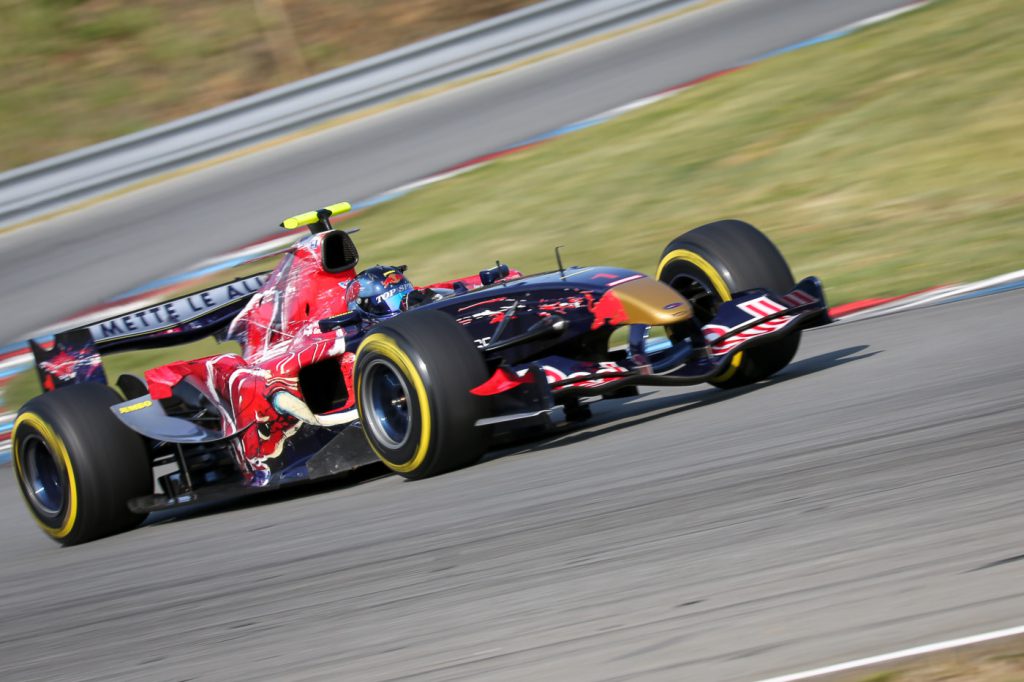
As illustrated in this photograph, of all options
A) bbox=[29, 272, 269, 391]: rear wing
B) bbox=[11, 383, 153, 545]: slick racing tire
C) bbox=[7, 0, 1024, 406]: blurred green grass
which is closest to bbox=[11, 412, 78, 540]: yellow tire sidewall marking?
bbox=[11, 383, 153, 545]: slick racing tire

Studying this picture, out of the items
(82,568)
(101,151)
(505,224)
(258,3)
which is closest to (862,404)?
(82,568)

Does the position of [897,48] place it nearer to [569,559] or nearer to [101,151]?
[101,151]

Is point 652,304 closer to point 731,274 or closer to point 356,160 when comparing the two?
point 731,274

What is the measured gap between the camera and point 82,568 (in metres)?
6.39

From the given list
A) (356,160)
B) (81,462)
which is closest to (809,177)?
(356,160)

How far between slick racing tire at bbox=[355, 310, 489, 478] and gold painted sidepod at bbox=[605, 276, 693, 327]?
31.4 inches

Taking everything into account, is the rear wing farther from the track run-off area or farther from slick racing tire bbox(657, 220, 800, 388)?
slick racing tire bbox(657, 220, 800, 388)

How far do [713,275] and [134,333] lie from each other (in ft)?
11.1

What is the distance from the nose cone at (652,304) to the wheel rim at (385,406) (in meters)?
1.12

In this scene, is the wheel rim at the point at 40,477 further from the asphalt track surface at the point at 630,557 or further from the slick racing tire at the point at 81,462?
the asphalt track surface at the point at 630,557

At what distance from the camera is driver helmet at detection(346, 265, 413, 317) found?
271 inches

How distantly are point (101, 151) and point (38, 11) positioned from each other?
29.3ft

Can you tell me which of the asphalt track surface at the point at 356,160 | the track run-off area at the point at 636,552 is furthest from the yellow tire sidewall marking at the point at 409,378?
the asphalt track surface at the point at 356,160

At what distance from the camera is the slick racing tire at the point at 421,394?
5.79 m
